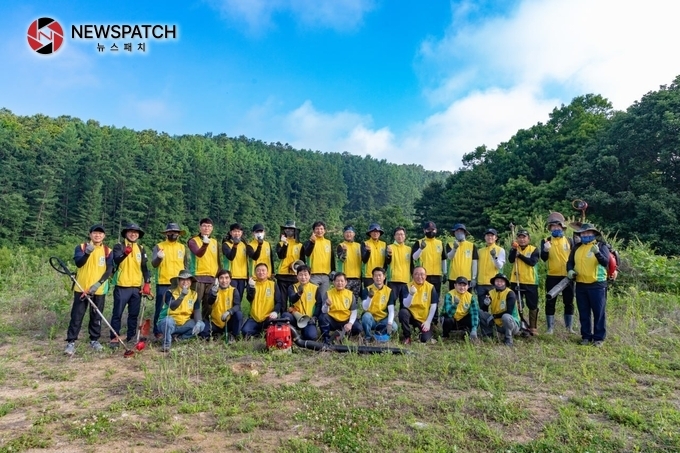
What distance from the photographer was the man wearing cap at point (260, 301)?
23.3 ft

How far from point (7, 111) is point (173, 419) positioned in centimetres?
6632

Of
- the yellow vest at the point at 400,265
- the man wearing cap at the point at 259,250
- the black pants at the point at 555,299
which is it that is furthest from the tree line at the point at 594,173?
the man wearing cap at the point at 259,250

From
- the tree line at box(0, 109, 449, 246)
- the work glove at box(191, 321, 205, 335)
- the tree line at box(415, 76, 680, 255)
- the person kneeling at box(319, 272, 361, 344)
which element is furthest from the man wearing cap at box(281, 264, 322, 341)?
the tree line at box(0, 109, 449, 246)

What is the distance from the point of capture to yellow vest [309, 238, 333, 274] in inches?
304

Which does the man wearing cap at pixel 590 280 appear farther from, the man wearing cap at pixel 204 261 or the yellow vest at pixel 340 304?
the man wearing cap at pixel 204 261

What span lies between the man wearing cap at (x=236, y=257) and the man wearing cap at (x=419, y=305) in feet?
9.18

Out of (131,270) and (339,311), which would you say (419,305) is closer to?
(339,311)

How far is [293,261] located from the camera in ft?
25.6

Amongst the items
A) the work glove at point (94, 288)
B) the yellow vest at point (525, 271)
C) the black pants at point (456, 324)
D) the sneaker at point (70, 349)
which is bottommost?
the sneaker at point (70, 349)

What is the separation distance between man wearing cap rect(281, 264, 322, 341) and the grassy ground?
683mm

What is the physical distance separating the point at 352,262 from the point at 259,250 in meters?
1.67

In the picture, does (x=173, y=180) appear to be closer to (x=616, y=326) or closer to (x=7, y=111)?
(x=7, y=111)

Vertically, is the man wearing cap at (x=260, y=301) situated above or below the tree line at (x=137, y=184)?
below

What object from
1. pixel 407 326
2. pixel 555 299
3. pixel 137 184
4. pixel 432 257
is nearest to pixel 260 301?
pixel 407 326
